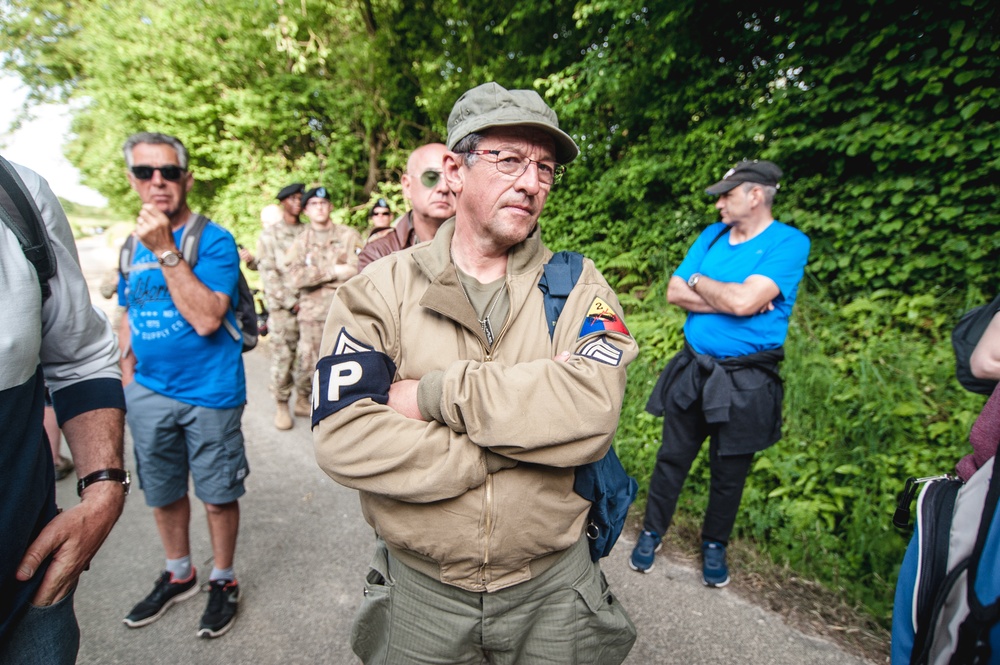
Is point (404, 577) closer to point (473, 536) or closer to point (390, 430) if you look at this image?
point (473, 536)

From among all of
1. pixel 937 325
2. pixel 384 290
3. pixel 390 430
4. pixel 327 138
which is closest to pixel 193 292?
pixel 384 290

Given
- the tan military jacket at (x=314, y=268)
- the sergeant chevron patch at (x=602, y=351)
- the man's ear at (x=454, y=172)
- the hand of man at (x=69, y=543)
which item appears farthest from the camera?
the tan military jacket at (x=314, y=268)

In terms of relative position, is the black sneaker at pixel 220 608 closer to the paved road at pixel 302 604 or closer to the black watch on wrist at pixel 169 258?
the paved road at pixel 302 604

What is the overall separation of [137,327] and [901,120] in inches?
189

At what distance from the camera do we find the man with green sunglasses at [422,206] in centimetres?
290

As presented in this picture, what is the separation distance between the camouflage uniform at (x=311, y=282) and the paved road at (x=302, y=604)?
5.85ft

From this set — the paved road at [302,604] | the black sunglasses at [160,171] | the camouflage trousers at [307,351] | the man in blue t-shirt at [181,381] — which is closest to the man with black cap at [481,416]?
the paved road at [302,604]

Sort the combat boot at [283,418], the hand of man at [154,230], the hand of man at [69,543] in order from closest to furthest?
the hand of man at [69,543] < the hand of man at [154,230] < the combat boot at [283,418]

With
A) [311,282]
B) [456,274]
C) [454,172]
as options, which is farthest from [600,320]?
[311,282]

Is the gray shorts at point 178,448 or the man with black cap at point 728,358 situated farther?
the man with black cap at point 728,358

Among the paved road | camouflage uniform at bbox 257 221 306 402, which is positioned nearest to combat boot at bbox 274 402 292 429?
camouflage uniform at bbox 257 221 306 402

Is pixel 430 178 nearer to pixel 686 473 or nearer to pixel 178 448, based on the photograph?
pixel 178 448

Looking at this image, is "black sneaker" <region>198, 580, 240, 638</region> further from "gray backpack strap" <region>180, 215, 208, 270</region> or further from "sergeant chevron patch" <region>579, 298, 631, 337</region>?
"sergeant chevron patch" <region>579, 298, 631, 337</region>

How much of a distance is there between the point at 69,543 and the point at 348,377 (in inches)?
31.5
